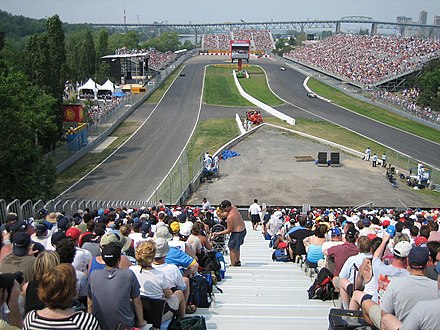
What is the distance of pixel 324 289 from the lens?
855 cm

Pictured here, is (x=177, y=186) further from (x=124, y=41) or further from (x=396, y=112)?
(x=124, y=41)

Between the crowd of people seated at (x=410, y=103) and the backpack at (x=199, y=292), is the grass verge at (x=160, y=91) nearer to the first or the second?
the crowd of people seated at (x=410, y=103)

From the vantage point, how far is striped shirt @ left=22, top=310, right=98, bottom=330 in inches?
175

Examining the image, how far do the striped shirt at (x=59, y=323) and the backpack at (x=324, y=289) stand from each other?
195 inches

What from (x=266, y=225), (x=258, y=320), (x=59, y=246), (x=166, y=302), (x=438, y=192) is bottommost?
(x=438, y=192)

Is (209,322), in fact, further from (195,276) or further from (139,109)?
(139,109)

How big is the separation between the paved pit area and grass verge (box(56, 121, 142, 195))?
8.79 m

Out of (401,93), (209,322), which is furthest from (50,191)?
(401,93)

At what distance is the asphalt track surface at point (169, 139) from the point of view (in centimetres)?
3155

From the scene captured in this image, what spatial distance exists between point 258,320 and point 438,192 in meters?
28.7

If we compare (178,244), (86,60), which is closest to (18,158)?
(178,244)

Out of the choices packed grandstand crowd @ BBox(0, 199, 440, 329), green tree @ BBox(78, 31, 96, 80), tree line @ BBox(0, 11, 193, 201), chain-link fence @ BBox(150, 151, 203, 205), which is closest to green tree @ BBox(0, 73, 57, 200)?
tree line @ BBox(0, 11, 193, 201)

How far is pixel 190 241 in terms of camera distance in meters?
9.20

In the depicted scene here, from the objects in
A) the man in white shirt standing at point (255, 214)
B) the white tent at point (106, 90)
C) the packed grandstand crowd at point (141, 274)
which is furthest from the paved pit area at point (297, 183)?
the white tent at point (106, 90)
